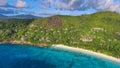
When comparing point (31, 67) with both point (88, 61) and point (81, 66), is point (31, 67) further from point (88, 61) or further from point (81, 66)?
point (88, 61)

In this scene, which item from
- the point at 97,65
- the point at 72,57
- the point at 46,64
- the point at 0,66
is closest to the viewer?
the point at 0,66

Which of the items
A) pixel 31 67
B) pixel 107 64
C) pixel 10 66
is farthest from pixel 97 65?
pixel 10 66

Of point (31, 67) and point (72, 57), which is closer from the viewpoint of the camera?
point (31, 67)

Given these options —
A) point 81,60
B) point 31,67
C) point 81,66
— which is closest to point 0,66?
point 31,67

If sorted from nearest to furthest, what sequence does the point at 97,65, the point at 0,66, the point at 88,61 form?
the point at 0,66
the point at 97,65
the point at 88,61

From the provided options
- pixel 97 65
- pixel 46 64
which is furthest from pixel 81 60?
pixel 46 64

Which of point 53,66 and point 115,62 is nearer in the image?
point 53,66

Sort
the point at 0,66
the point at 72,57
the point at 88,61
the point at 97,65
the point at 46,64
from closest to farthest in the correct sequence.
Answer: the point at 0,66 < the point at 46,64 < the point at 97,65 < the point at 88,61 < the point at 72,57

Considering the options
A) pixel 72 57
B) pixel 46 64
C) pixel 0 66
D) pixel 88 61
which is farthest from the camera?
pixel 72 57

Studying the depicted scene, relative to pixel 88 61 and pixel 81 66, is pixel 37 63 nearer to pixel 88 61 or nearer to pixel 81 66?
pixel 81 66
